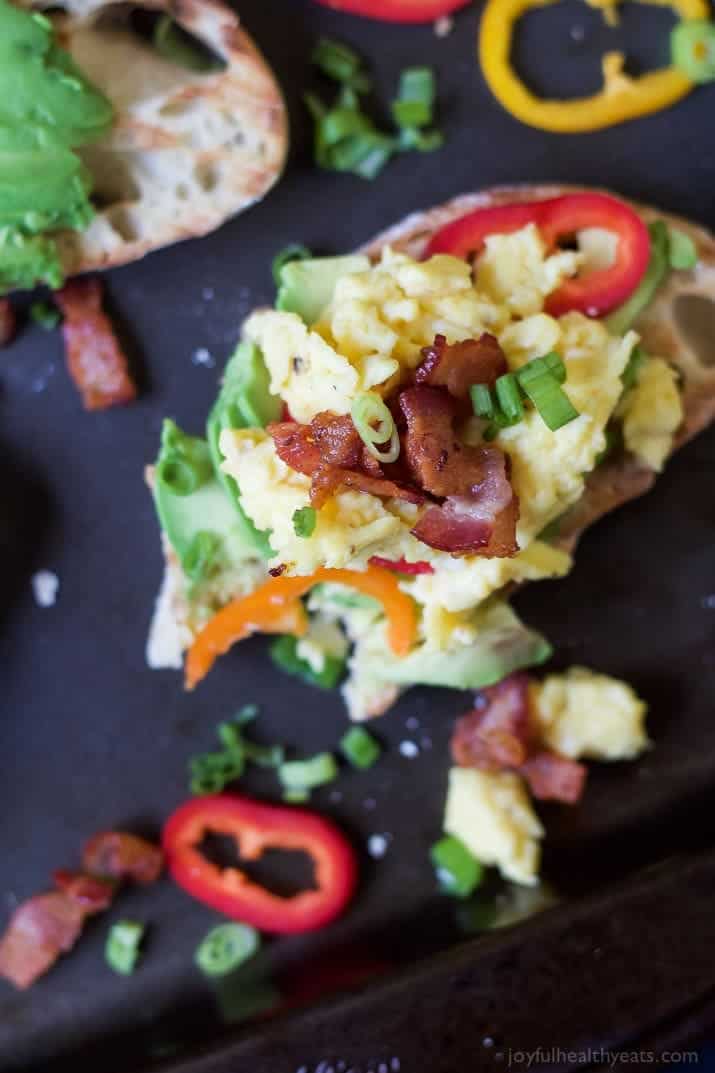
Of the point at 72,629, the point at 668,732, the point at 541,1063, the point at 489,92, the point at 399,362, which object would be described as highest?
the point at 489,92

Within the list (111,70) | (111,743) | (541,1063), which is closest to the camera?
(541,1063)

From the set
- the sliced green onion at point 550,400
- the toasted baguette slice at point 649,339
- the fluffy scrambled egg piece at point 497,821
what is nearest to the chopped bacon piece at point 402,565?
the sliced green onion at point 550,400

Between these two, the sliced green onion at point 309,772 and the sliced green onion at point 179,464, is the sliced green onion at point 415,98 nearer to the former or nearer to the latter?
the sliced green onion at point 179,464

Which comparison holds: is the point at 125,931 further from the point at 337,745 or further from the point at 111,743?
the point at 337,745

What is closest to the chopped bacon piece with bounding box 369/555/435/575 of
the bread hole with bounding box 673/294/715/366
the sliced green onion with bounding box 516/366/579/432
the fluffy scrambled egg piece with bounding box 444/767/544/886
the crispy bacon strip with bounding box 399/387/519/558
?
the crispy bacon strip with bounding box 399/387/519/558

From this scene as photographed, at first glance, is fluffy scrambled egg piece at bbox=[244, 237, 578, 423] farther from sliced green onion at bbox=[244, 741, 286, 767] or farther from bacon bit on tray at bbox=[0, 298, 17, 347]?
sliced green onion at bbox=[244, 741, 286, 767]

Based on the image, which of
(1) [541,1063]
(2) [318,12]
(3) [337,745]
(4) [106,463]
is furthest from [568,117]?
(1) [541,1063]
